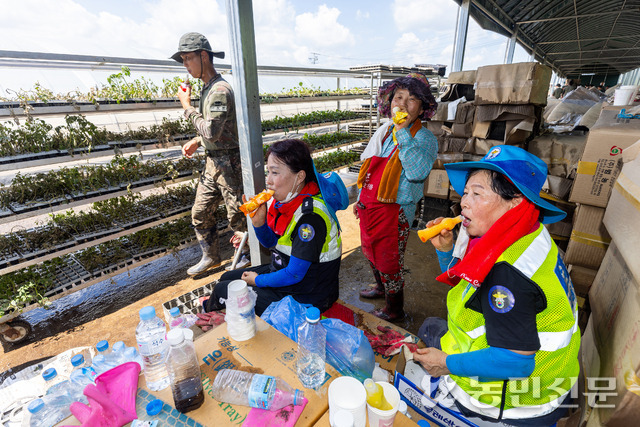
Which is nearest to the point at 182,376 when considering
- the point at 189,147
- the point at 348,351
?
the point at 348,351

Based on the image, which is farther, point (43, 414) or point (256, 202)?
point (256, 202)

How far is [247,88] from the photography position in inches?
91.7

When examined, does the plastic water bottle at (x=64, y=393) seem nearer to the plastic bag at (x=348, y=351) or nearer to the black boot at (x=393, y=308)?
the plastic bag at (x=348, y=351)

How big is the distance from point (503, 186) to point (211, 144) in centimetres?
283

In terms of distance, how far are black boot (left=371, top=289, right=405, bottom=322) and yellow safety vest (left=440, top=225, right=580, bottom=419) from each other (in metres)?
1.32

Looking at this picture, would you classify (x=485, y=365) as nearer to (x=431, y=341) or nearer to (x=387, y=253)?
(x=431, y=341)

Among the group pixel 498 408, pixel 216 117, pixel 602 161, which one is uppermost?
pixel 216 117

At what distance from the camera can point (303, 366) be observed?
125cm

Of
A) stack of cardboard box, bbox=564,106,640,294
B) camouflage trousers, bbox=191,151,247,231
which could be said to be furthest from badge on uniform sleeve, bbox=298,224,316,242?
stack of cardboard box, bbox=564,106,640,294

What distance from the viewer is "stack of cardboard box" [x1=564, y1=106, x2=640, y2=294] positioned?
2.20 meters

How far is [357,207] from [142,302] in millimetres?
2594

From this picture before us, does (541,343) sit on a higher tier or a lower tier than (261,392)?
higher

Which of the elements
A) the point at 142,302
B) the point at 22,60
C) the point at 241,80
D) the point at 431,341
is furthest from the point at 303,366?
the point at 22,60

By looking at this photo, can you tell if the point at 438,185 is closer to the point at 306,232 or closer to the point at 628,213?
the point at 628,213
